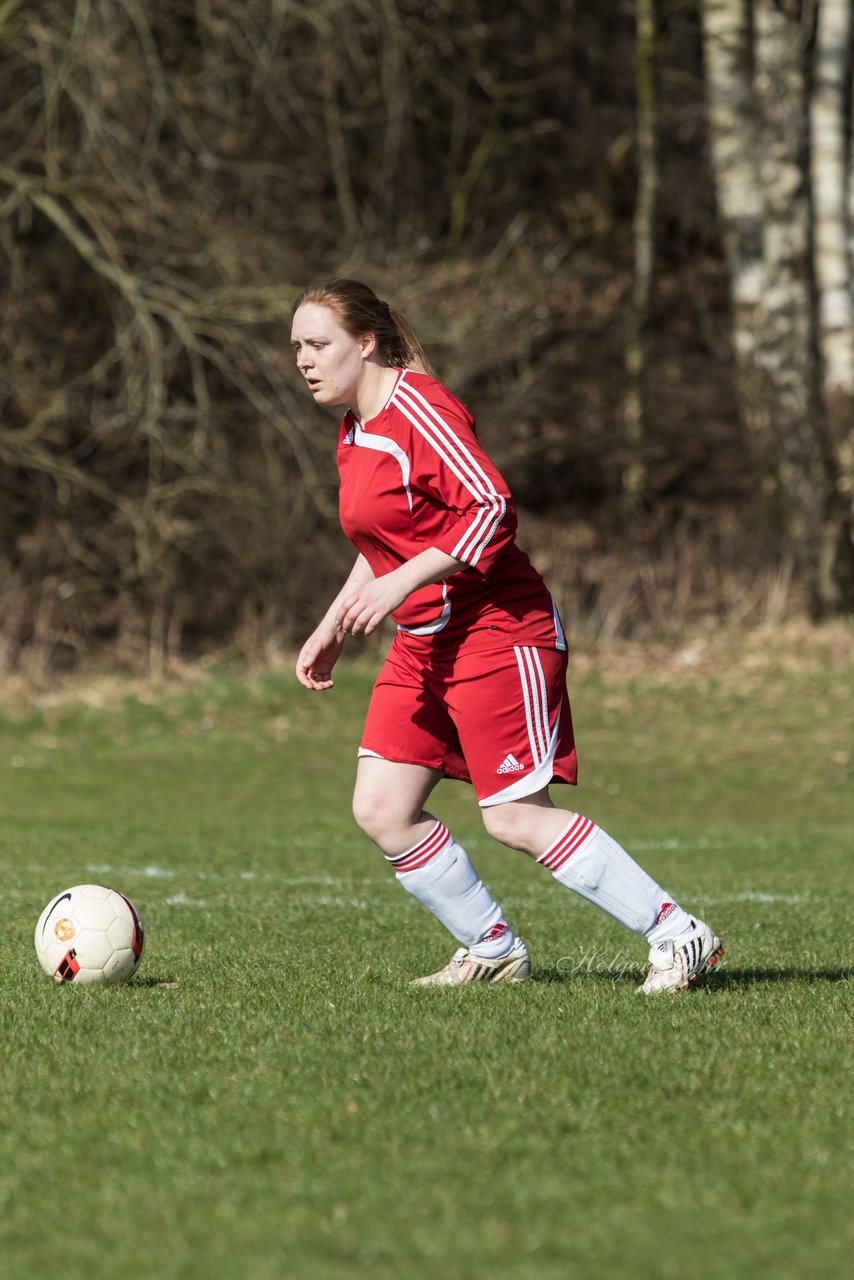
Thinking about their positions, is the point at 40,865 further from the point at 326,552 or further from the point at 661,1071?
the point at 326,552

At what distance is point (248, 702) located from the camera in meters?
15.6

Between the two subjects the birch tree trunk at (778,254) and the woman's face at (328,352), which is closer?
the woman's face at (328,352)

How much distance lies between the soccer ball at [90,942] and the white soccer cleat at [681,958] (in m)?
1.69

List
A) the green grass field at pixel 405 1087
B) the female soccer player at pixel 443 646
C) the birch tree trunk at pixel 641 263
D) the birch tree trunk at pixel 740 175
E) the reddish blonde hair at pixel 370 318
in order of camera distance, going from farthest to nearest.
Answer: the birch tree trunk at pixel 641 263, the birch tree trunk at pixel 740 175, the reddish blonde hair at pixel 370 318, the female soccer player at pixel 443 646, the green grass field at pixel 405 1087

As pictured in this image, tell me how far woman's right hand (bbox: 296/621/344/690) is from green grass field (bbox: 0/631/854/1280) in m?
1.01

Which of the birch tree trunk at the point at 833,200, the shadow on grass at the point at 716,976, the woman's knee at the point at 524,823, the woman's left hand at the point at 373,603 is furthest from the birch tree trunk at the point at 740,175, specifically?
the woman's left hand at the point at 373,603

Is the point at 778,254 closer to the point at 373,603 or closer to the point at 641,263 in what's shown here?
the point at 641,263

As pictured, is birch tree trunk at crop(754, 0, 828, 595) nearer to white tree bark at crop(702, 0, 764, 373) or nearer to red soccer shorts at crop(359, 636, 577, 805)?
white tree bark at crop(702, 0, 764, 373)

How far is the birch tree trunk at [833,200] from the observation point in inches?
759

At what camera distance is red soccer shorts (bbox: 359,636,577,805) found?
519cm

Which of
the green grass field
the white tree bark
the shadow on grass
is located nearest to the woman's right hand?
the green grass field

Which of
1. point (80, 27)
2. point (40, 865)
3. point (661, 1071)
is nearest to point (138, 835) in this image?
point (40, 865)

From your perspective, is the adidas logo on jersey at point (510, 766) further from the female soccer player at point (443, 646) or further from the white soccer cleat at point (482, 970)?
the white soccer cleat at point (482, 970)

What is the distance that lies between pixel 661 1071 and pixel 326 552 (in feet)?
50.4
